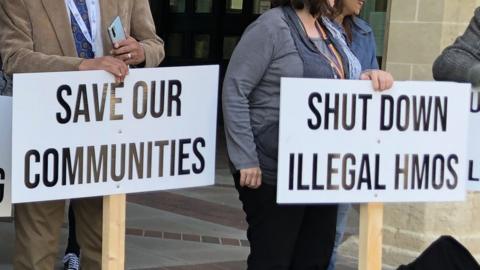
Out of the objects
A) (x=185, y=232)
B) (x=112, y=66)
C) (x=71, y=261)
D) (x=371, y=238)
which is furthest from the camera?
(x=185, y=232)

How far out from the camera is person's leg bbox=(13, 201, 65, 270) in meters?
3.69

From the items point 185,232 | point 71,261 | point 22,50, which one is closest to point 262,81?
point 22,50

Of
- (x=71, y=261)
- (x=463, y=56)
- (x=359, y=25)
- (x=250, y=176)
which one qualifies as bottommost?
(x=71, y=261)

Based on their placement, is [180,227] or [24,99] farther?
[180,227]

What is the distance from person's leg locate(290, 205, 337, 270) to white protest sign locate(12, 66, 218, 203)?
500 millimetres

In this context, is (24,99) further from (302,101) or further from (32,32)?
(302,101)

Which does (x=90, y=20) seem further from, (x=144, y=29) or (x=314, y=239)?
(x=314, y=239)

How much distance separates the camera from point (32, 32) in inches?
143

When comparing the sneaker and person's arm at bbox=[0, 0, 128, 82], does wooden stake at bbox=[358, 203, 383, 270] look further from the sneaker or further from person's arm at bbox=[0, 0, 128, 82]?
the sneaker

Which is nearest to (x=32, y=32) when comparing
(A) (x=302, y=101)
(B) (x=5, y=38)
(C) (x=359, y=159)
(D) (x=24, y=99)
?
(B) (x=5, y=38)

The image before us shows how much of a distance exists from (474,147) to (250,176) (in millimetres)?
1179

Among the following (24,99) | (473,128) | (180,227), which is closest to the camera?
(24,99)

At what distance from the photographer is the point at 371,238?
378 centimetres

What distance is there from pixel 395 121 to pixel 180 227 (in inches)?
145
